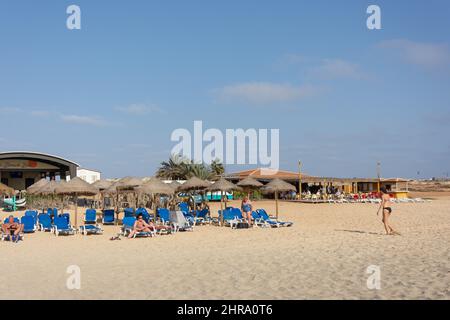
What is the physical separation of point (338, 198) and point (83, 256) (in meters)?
28.2

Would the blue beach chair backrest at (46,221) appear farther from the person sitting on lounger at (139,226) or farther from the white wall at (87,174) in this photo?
the white wall at (87,174)

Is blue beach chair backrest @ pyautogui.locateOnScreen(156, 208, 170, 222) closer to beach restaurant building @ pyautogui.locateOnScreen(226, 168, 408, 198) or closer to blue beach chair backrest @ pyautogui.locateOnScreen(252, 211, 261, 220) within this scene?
blue beach chair backrest @ pyautogui.locateOnScreen(252, 211, 261, 220)

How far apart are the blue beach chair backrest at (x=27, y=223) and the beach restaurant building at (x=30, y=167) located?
20576mm

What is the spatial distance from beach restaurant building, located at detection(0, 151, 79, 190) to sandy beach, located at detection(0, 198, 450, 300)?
2231 cm

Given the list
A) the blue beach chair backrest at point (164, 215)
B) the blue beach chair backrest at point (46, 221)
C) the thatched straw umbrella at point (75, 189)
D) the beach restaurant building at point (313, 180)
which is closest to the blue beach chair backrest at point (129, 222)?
the blue beach chair backrest at point (164, 215)

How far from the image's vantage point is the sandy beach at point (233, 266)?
6.50m

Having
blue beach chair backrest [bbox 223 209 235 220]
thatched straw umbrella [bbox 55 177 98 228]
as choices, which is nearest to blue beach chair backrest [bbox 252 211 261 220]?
blue beach chair backrest [bbox 223 209 235 220]

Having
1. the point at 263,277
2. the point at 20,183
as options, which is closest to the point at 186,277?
the point at 263,277

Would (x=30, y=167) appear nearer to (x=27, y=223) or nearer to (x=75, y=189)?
(x=75, y=189)

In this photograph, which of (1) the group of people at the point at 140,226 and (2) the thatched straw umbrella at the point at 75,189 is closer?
(1) the group of people at the point at 140,226

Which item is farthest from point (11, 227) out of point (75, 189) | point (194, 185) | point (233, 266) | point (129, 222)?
point (233, 266)
